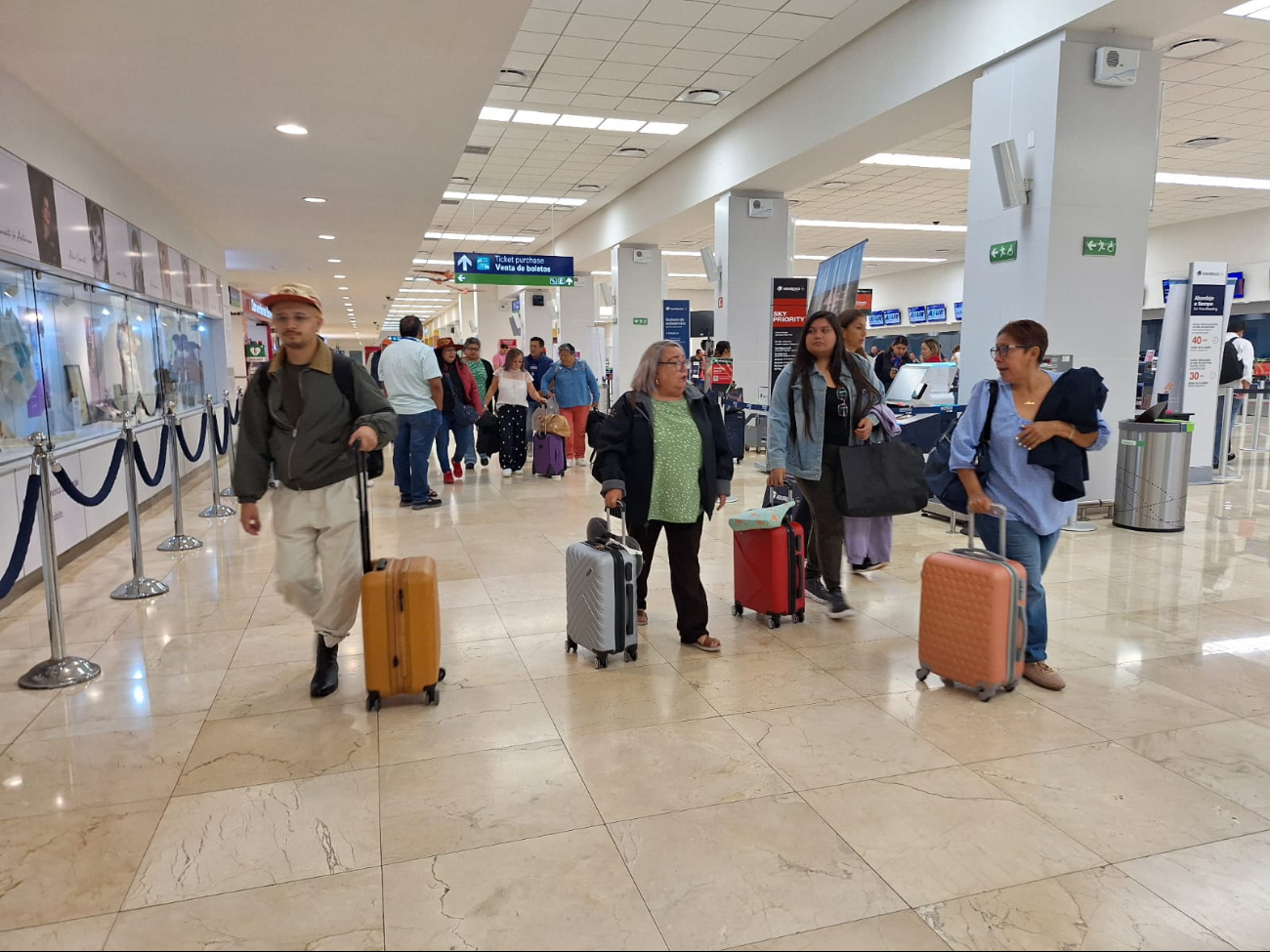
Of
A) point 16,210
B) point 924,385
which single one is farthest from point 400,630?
point 924,385

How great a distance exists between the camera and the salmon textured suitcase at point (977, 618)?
3221mm

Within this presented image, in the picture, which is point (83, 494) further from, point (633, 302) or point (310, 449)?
point (633, 302)

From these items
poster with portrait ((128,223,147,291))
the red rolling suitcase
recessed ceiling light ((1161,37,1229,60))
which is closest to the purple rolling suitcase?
poster with portrait ((128,223,147,291))

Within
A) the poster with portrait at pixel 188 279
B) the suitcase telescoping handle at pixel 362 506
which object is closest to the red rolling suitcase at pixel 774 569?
the suitcase telescoping handle at pixel 362 506

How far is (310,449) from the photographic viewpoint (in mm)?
3240

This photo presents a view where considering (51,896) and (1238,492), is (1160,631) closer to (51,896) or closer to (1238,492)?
(51,896)

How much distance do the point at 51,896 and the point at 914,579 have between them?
15.0 ft

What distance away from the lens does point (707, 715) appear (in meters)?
3.24

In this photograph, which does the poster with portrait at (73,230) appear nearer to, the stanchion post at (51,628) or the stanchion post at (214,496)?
the stanchion post at (214,496)

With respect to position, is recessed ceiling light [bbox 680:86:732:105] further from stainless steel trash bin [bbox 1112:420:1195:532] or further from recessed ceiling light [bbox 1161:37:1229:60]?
stainless steel trash bin [bbox 1112:420:1195:532]

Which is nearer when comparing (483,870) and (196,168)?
(483,870)

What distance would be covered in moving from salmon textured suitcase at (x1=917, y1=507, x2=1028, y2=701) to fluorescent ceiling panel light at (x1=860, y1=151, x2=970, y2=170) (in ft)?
30.9

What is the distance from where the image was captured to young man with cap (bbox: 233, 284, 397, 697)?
3.24m

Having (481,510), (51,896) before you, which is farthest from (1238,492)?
(51,896)
